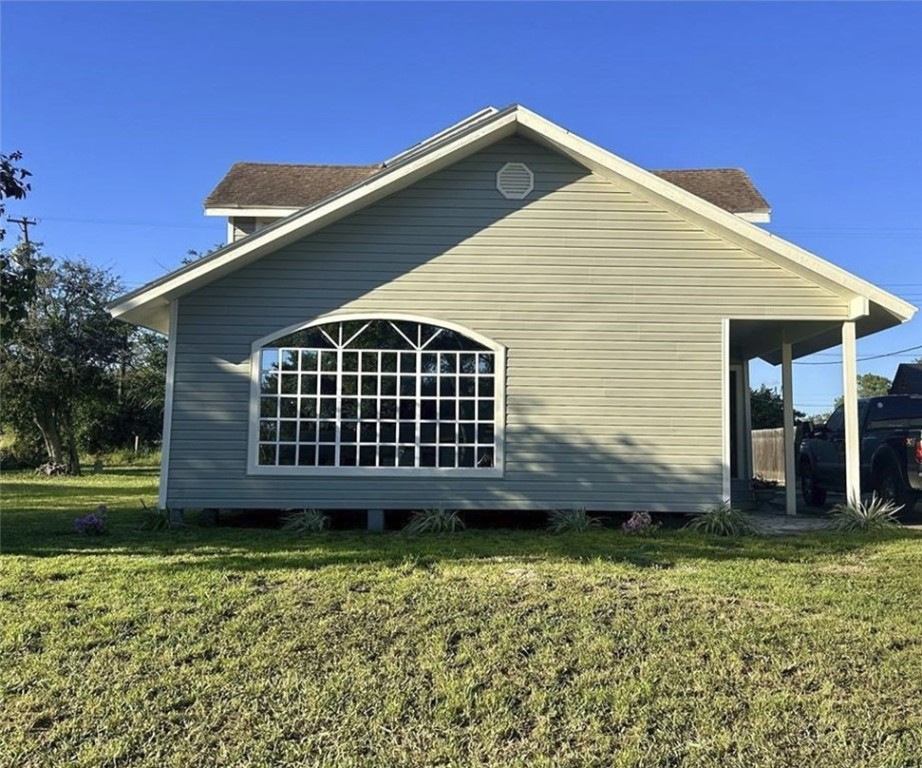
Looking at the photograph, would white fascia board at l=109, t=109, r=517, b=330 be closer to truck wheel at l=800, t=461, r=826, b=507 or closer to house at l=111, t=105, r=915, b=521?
house at l=111, t=105, r=915, b=521

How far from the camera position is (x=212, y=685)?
3.88 m

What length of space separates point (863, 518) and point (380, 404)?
5941 mm

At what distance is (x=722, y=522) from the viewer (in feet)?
28.8

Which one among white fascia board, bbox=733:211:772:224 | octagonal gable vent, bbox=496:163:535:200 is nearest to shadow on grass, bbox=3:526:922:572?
octagonal gable vent, bbox=496:163:535:200

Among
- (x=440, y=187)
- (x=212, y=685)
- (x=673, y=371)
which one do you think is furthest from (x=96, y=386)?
(x=212, y=685)

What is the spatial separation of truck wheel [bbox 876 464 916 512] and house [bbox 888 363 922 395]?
5.81 metres

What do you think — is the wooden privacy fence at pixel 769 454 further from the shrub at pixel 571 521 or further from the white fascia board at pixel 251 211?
the white fascia board at pixel 251 211

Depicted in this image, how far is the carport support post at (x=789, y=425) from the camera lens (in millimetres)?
10969

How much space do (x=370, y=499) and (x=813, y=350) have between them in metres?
7.68

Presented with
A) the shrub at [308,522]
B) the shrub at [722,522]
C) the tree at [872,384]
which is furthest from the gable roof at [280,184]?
the tree at [872,384]

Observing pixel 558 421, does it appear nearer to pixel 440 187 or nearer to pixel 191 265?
pixel 440 187

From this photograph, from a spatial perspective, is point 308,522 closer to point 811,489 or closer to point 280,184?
point 280,184

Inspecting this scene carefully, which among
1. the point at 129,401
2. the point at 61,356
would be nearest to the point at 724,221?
the point at 61,356

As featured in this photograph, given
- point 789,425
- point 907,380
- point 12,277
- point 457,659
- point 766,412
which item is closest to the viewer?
point 457,659
